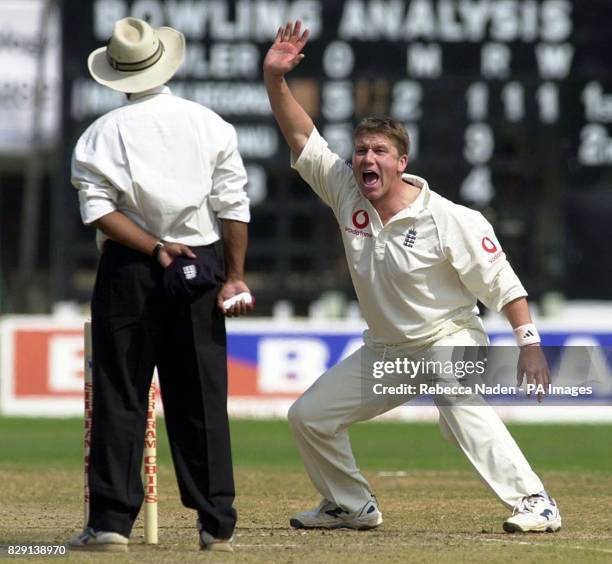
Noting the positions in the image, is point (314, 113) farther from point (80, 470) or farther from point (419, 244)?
point (419, 244)

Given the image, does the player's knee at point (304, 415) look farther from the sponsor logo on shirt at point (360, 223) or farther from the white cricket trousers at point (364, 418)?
the sponsor logo on shirt at point (360, 223)

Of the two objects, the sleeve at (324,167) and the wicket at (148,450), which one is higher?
the sleeve at (324,167)

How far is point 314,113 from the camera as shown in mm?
14641

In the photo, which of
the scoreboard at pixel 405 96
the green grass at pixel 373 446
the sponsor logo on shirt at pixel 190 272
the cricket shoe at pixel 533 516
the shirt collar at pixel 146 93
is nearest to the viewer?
the sponsor logo on shirt at pixel 190 272

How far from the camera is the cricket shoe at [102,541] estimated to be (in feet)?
19.6

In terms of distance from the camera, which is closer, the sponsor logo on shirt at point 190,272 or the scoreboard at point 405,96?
the sponsor logo on shirt at point 190,272

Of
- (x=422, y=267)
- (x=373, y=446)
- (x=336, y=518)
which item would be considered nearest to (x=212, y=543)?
(x=336, y=518)

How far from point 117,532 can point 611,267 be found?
10210mm

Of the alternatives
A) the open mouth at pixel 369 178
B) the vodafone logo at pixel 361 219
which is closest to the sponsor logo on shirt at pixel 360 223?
the vodafone logo at pixel 361 219

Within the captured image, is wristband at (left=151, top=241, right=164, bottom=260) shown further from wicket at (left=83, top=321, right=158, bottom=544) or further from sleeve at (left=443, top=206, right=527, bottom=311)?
sleeve at (left=443, top=206, right=527, bottom=311)

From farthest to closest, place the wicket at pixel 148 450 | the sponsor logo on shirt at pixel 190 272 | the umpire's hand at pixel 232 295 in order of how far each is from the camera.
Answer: the wicket at pixel 148 450 < the umpire's hand at pixel 232 295 < the sponsor logo on shirt at pixel 190 272

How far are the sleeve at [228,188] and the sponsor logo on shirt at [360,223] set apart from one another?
2.75 ft

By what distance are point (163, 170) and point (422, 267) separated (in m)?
1.37

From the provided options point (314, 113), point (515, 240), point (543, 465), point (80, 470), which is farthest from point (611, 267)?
point (80, 470)
